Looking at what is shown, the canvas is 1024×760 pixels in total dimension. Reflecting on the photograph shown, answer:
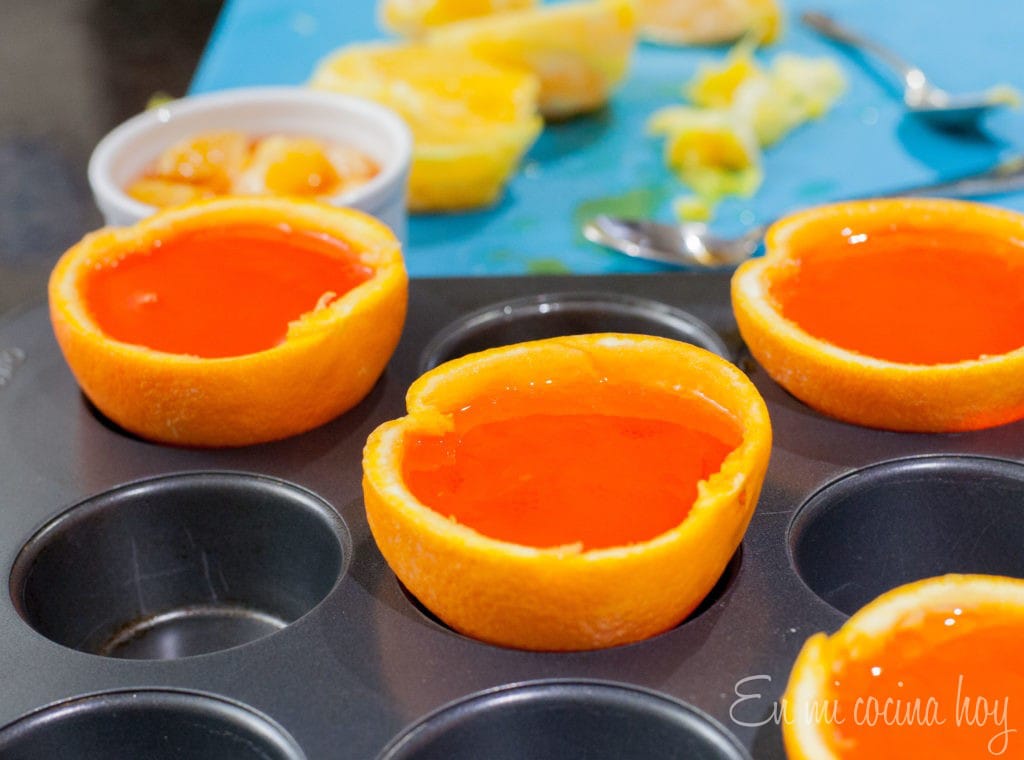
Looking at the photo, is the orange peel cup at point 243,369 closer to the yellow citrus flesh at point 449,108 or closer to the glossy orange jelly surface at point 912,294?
the glossy orange jelly surface at point 912,294

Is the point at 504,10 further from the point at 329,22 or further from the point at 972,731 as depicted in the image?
the point at 972,731

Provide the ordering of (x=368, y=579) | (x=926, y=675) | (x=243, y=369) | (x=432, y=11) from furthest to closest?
1. (x=432, y=11)
2. (x=243, y=369)
3. (x=368, y=579)
4. (x=926, y=675)

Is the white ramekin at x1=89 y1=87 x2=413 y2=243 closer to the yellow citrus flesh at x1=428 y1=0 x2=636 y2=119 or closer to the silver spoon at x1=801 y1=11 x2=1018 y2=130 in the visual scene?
the yellow citrus flesh at x1=428 y1=0 x2=636 y2=119

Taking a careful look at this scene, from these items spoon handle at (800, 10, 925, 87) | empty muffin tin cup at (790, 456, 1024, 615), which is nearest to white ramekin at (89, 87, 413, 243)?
empty muffin tin cup at (790, 456, 1024, 615)

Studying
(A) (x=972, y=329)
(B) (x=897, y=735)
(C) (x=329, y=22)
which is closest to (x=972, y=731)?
(B) (x=897, y=735)

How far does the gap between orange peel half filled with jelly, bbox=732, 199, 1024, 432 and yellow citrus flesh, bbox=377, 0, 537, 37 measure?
4.77 ft

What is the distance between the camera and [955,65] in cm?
289

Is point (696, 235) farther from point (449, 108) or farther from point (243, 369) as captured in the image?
point (243, 369)

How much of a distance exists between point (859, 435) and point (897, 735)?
0.49 metres

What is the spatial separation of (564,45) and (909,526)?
1.56m

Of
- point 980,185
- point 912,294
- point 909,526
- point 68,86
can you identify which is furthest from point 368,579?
point 68,86

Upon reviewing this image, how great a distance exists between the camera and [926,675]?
1.12 m

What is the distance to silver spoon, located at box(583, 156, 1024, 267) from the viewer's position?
219 centimetres

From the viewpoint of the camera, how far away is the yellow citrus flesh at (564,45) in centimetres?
269
